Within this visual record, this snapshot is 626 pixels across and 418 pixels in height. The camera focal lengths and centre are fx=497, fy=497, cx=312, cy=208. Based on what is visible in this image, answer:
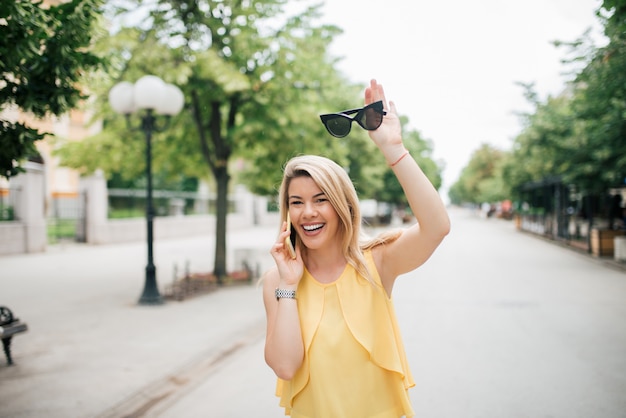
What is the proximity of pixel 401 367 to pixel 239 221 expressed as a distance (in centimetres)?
3545

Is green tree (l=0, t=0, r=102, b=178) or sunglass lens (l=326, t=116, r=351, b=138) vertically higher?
green tree (l=0, t=0, r=102, b=178)

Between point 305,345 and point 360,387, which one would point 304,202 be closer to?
point 305,345

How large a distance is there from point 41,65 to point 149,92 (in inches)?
188

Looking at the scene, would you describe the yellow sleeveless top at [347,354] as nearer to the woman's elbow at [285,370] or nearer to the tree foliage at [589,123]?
the woman's elbow at [285,370]

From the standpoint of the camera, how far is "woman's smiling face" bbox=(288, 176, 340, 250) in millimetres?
2025

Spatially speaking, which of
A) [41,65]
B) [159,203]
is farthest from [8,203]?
[41,65]

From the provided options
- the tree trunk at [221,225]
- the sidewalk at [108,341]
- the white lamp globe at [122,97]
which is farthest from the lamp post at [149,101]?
the tree trunk at [221,225]

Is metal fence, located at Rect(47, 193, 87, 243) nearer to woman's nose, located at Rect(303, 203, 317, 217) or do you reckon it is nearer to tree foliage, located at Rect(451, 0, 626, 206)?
tree foliage, located at Rect(451, 0, 626, 206)

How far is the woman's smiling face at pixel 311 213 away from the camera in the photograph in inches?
79.7

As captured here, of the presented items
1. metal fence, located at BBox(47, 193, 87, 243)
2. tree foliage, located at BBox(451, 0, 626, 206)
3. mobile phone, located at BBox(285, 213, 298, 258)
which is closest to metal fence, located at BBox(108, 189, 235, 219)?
metal fence, located at BBox(47, 193, 87, 243)

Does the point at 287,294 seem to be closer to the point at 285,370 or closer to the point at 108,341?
the point at 285,370

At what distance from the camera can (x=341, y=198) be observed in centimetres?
204

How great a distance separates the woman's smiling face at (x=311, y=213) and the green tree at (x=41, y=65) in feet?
9.10

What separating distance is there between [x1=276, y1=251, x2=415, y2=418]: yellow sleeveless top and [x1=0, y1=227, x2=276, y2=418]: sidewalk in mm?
3017
